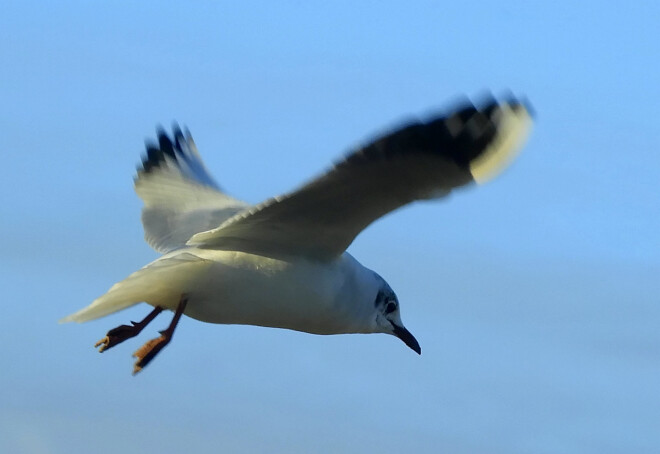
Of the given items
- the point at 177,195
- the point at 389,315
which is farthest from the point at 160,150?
the point at 389,315

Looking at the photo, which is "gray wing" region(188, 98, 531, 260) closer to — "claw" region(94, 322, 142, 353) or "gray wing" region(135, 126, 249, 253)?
"claw" region(94, 322, 142, 353)

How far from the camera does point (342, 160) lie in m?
7.76

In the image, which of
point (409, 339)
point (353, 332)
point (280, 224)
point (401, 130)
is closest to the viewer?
point (401, 130)

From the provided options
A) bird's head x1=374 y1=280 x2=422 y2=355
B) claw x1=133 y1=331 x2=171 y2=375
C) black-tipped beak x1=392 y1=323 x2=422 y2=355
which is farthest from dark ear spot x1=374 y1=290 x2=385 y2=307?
claw x1=133 y1=331 x2=171 y2=375

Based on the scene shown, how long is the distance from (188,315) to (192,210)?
6.23 feet

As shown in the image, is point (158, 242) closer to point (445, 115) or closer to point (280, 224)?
point (280, 224)

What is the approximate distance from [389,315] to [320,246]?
1163 mm

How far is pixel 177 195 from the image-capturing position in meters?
11.5

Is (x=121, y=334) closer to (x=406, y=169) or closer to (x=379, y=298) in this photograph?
(x=379, y=298)

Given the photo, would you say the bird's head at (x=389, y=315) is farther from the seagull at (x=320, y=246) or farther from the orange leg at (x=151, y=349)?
the orange leg at (x=151, y=349)

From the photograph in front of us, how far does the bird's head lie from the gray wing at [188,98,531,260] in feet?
3.66

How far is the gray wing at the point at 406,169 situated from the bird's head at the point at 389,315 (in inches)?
44.0

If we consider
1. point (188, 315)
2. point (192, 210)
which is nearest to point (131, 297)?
point (188, 315)

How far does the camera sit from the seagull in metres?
7.85
